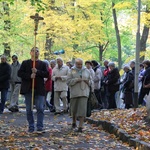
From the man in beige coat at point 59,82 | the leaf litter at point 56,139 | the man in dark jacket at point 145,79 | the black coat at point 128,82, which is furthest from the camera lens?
the black coat at point 128,82

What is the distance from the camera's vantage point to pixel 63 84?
1608cm

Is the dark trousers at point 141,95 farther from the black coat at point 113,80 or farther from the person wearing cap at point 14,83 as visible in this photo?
the person wearing cap at point 14,83

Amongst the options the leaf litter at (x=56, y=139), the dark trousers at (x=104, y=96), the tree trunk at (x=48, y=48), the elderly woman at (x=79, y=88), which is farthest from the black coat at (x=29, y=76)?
the tree trunk at (x=48, y=48)

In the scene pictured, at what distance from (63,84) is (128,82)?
8.08ft

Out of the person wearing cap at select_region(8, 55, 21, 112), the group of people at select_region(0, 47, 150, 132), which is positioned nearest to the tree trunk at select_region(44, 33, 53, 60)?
the group of people at select_region(0, 47, 150, 132)

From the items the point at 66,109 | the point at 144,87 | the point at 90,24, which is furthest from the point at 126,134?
the point at 90,24

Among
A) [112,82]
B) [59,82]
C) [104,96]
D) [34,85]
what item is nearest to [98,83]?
[112,82]

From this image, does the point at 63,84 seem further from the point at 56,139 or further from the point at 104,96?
the point at 56,139

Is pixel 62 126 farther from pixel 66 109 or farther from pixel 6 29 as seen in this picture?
pixel 6 29

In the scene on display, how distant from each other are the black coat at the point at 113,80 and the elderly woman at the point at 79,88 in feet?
16.7

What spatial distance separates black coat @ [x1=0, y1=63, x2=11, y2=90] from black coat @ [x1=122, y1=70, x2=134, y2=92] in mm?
4400

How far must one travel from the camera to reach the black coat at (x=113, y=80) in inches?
657

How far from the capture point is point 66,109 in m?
16.5

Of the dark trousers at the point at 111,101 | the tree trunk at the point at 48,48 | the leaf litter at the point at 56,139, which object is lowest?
the leaf litter at the point at 56,139
